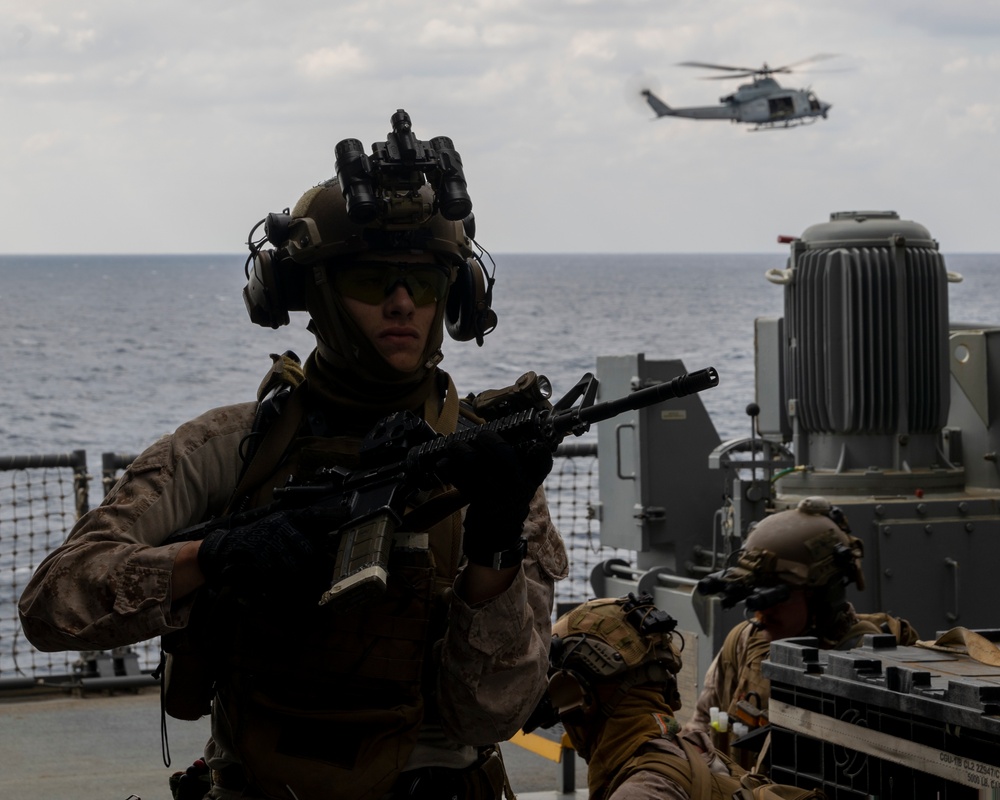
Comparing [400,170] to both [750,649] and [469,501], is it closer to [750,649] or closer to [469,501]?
[469,501]

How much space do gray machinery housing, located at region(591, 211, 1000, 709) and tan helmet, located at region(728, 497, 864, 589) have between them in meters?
1.72

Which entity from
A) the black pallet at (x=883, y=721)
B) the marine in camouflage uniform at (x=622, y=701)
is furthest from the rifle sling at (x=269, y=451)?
the black pallet at (x=883, y=721)

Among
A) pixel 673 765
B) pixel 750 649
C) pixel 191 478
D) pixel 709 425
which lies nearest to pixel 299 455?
pixel 191 478

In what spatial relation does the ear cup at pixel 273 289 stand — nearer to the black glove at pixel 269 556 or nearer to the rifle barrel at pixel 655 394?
the black glove at pixel 269 556

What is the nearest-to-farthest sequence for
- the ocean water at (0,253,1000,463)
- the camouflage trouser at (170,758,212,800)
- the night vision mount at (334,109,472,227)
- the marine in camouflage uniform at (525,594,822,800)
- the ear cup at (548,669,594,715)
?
1. the night vision mount at (334,109,472,227)
2. the camouflage trouser at (170,758,212,800)
3. the marine in camouflage uniform at (525,594,822,800)
4. the ear cup at (548,669,594,715)
5. the ocean water at (0,253,1000,463)

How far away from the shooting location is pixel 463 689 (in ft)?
10.4

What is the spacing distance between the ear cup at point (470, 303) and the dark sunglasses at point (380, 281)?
0.15 m

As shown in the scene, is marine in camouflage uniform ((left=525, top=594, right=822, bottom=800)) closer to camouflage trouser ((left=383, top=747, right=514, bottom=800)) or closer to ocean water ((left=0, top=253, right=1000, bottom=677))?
camouflage trouser ((left=383, top=747, right=514, bottom=800))

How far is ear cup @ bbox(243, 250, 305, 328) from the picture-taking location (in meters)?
3.55

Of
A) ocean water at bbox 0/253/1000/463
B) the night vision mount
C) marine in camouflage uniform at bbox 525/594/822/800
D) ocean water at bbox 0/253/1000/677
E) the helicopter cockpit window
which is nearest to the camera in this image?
the night vision mount

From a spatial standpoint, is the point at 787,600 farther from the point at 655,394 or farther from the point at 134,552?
the point at 134,552

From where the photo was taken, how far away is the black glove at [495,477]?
2938mm

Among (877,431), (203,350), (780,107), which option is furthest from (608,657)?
(203,350)

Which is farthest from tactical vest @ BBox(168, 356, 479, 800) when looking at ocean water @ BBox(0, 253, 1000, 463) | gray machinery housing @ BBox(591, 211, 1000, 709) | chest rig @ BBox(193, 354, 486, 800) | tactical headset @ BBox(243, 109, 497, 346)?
ocean water @ BBox(0, 253, 1000, 463)
